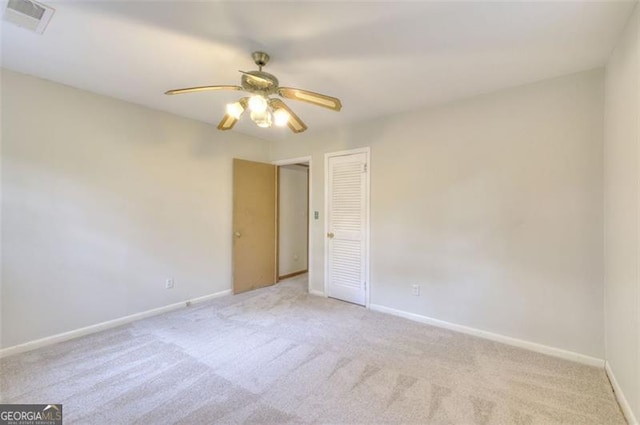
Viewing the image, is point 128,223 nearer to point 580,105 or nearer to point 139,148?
point 139,148

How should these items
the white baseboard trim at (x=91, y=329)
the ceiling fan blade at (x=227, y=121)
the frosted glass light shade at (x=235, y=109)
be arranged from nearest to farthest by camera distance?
the frosted glass light shade at (x=235, y=109), the ceiling fan blade at (x=227, y=121), the white baseboard trim at (x=91, y=329)

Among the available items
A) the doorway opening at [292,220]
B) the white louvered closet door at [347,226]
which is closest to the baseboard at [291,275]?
the doorway opening at [292,220]

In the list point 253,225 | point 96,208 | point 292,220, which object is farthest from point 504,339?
point 96,208

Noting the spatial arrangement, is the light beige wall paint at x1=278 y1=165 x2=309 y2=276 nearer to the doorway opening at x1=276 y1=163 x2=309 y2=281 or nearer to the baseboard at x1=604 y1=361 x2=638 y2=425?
the doorway opening at x1=276 y1=163 x2=309 y2=281

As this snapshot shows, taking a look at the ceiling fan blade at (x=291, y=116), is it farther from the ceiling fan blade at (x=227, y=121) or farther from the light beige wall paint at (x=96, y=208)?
the light beige wall paint at (x=96, y=208)

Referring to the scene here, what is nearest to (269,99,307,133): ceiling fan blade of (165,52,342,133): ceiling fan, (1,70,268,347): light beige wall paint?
(165,52,342,133): ceiling fan

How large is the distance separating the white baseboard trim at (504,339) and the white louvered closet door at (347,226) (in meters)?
0.53

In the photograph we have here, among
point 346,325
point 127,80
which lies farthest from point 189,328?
point 127,80

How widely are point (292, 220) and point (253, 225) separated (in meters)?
1.09

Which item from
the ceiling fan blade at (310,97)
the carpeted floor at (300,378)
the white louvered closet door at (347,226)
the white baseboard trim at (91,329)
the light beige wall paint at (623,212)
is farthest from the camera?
the white louvered closet door at (347,226)

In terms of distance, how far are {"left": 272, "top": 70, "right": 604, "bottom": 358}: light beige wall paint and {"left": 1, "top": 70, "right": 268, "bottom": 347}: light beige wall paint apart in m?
2.37

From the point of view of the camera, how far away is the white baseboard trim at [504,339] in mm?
2259

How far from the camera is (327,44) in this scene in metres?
1.95

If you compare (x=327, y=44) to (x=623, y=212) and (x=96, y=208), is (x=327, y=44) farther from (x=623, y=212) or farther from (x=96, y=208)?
(x=96, y=208)
